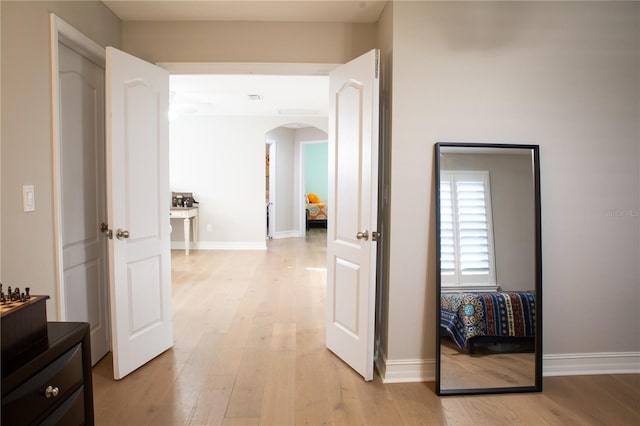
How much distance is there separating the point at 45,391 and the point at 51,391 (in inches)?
0.8

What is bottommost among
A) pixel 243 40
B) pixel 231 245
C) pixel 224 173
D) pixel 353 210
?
pixel 231 245

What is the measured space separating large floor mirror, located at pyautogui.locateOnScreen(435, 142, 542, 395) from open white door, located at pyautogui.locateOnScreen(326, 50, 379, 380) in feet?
1.37

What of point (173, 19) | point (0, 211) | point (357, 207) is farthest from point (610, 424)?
point (173, 19)

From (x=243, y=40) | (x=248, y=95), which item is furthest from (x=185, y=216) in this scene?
(x=243, y=40)

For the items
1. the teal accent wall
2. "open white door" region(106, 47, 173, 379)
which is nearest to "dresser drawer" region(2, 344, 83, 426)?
"open white door" region(106, 47, 173, 379)

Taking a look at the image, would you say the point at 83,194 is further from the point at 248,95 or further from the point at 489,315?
the point at 248,95

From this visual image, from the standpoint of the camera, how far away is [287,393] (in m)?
2.29

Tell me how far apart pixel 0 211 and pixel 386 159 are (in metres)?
2.06

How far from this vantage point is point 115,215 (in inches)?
91.1

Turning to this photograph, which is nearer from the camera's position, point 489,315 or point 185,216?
point 489,315

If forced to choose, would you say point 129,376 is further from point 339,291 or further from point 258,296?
point 258,296

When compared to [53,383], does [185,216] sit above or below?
above

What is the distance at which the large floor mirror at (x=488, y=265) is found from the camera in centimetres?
237

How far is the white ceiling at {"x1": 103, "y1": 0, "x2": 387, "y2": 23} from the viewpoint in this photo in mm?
2523
